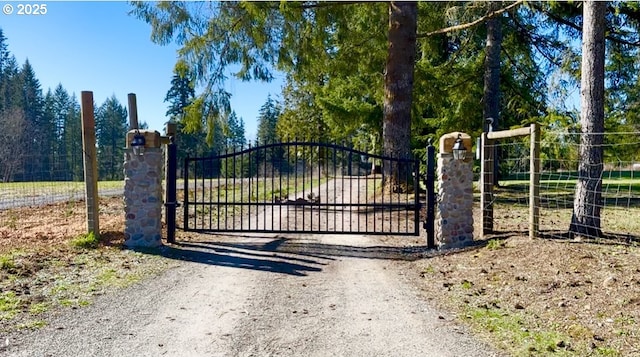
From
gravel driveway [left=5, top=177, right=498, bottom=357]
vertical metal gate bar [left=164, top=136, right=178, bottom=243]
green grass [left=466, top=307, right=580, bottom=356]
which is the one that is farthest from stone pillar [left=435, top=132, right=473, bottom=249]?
vertical metal gate bar [left=164, top=136, right=178, bottom=243]

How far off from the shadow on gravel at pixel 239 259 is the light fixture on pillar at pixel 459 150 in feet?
8.39

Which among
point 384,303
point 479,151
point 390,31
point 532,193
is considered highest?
point 390,31

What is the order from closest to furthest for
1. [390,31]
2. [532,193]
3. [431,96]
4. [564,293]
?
[564,293], [532,193], [390,31], [431,96]

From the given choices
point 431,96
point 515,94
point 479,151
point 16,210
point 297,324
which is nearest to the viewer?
point 297,324

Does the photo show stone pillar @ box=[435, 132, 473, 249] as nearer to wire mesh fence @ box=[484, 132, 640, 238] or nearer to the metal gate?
the metal gate

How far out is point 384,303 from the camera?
14.8 ft

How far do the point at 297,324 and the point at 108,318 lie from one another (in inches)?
64.5

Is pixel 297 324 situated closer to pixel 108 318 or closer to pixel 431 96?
pixel 108 318

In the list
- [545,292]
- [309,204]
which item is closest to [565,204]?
[309,204]

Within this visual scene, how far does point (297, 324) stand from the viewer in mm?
3883

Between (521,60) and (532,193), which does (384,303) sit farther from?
(521,60)

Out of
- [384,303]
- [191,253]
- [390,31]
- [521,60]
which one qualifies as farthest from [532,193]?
[521,60]

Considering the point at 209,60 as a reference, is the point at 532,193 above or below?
below

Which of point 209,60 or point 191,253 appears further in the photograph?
point 209,60
